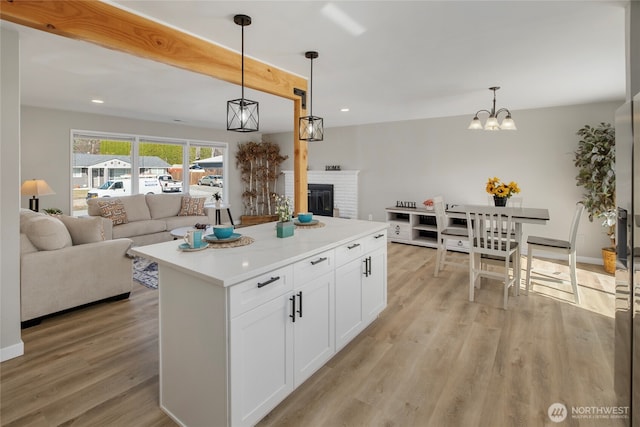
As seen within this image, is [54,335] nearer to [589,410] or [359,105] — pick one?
[589,410]

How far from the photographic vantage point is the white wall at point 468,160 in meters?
5.08

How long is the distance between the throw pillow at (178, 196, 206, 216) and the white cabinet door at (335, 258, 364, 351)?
4927 millimetres

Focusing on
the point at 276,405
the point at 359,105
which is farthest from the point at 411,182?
the point at 276,405

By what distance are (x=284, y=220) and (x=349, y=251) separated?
53 cm

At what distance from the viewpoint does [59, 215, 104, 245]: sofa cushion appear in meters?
3.46

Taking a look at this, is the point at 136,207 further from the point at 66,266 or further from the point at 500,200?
the point at 500,200

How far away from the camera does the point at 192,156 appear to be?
7.65 meters

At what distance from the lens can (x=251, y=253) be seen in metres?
1.95

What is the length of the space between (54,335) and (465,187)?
594 centimetres

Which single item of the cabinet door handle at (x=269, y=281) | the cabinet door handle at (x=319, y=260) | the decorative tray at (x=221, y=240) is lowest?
the cabinet door handle at (x=269, y=281)

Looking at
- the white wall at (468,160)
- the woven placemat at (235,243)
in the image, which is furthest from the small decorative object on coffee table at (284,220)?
the white wall at (468,160)

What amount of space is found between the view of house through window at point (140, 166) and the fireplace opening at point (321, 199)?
221 cm

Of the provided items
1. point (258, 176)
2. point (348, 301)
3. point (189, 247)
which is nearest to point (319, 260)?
point (348, 301)

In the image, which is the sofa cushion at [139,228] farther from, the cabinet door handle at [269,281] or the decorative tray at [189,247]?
the cabinet door handle at [269,281]
